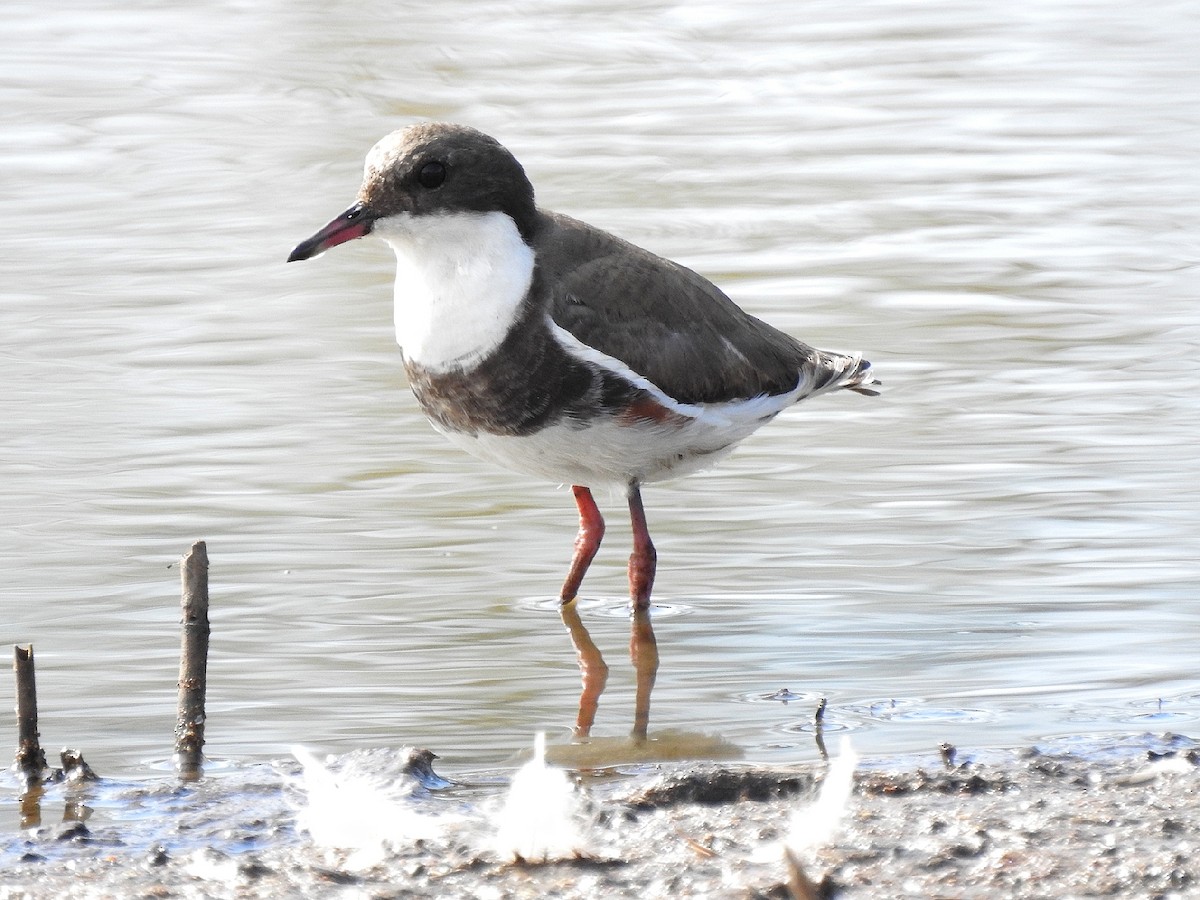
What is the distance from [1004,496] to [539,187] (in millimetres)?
4774

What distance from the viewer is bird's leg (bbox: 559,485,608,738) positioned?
5746 millimetres

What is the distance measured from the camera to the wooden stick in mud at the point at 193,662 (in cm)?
491

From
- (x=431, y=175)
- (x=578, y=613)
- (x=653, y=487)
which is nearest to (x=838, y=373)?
(x=653, y=487)

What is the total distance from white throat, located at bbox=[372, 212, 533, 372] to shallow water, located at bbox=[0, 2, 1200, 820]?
895 millimetres

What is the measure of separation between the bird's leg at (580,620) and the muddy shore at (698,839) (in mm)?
839

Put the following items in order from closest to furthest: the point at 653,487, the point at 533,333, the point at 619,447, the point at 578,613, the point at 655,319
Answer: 1. the point at 533,333
2. the point at 619,447
3. the point at 655,319
4. the point at 578,613
5. the point at 653,487

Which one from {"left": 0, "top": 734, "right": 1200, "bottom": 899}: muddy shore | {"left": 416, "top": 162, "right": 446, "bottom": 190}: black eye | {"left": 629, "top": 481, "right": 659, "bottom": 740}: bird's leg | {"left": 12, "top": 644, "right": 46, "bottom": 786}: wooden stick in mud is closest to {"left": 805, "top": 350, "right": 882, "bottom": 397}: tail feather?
{"left": 629, "top": 481, "right": 659, "bottom": 740}: bird's leg

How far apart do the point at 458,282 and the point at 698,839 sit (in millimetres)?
2291

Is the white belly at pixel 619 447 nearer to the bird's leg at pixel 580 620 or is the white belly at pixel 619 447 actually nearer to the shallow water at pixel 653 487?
the bird's leg at pixel 580 620

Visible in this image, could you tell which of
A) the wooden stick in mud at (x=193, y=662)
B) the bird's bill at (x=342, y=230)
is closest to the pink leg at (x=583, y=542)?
the bird's bill at (x=342, y=230)

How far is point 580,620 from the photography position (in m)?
6.45

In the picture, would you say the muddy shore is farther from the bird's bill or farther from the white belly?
the bird's bill

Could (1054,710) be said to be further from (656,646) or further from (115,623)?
(115,623)

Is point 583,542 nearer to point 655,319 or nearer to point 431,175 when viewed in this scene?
point 655,319
